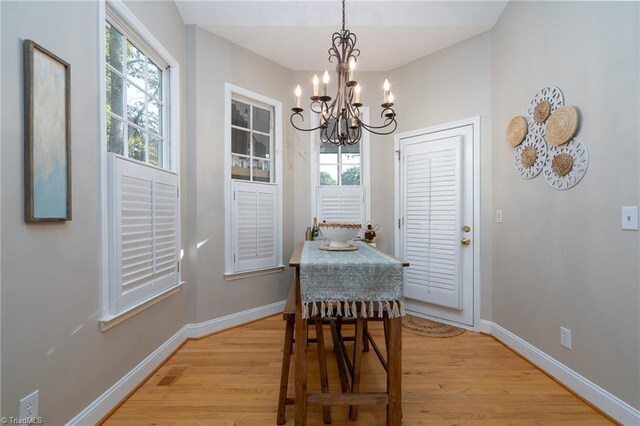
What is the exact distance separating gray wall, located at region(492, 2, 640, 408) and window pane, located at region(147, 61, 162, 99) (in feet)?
9.77

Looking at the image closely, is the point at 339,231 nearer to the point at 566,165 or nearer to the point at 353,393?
the point at 353,393

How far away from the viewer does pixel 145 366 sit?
2105 millimetres

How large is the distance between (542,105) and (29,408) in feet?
11.2

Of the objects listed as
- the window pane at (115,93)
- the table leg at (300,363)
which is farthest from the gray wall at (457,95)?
the window pane at (115,93)

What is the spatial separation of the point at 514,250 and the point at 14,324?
10.4 feet

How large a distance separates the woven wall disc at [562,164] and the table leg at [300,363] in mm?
1905

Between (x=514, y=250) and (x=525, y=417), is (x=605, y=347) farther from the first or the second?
(x=514, y=250)

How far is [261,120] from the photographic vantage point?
340cm

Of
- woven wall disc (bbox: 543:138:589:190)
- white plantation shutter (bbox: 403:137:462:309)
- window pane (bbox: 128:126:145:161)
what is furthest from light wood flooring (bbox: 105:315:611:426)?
window pane (bbox: 128:126:145:161)

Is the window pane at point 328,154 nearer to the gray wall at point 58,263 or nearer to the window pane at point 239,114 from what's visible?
the window pane at point 239,114

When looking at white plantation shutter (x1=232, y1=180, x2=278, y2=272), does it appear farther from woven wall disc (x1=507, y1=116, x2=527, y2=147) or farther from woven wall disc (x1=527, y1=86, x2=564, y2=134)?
woven wall disc (x1=527, y1=86, x2=564, y2=134)

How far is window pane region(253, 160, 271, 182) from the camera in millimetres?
3328

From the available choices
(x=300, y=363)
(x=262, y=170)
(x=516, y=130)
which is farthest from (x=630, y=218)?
(x=262, y=170)

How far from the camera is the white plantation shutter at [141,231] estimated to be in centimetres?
180
